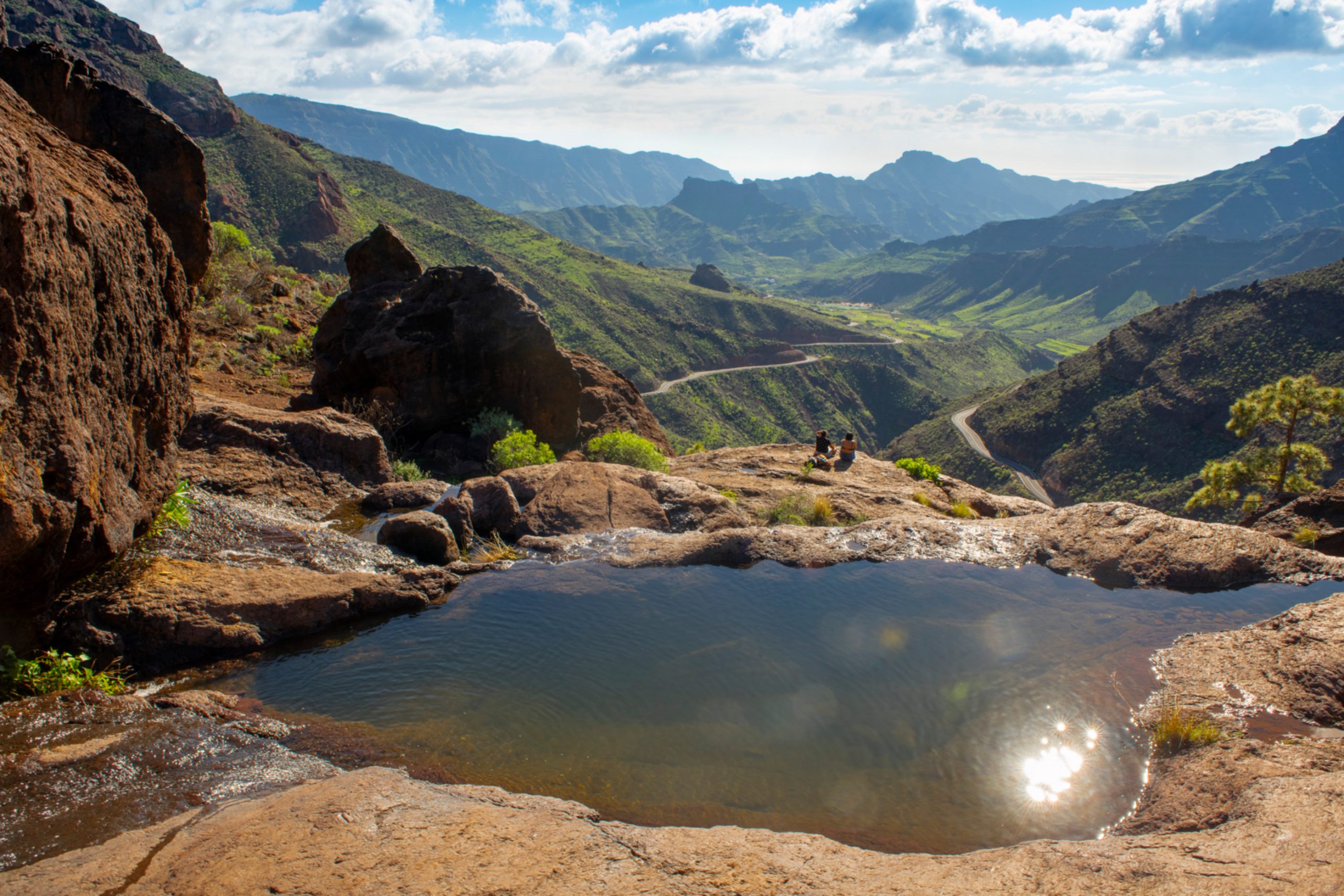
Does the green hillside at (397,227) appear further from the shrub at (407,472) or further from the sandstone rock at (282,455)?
the sandstone rock at (282,455)

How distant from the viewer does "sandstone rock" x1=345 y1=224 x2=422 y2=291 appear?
28.0 meters

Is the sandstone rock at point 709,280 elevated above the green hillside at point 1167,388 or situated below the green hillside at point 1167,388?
above

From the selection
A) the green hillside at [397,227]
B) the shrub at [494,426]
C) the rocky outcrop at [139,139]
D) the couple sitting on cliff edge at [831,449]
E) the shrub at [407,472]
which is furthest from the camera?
the green hillside at [397,227]

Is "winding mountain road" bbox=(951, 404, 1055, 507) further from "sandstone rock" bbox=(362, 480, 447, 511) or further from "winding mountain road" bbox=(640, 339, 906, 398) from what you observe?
"sandstone rock" bbox=(362, 480, 447, 511)

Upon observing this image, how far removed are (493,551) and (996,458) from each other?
87.4 meters

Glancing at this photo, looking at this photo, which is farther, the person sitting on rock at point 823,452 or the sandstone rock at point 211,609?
the person sitting on rock at point 823,452

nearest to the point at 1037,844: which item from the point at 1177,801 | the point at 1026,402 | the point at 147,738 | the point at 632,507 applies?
the point at 1177,801

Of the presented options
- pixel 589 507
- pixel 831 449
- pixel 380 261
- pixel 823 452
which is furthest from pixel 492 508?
pixel 380 261

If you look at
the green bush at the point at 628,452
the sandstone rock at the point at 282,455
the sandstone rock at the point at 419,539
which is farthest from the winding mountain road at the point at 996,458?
the sandstone rock at the point at 419,539

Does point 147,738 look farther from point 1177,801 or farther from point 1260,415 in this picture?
point 1260,415

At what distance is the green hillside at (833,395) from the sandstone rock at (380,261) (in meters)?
55.1

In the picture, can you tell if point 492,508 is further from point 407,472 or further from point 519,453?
point 519,453

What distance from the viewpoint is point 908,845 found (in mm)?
7473

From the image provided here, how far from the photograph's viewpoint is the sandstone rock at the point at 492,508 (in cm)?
1597
